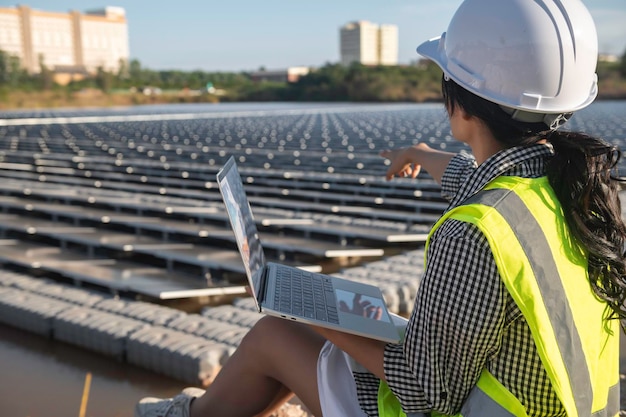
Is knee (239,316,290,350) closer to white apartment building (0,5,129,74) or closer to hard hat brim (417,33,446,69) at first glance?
hard hat brim (417,33,446,69)

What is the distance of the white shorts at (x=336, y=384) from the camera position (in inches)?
66.8

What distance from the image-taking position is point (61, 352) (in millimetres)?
3947

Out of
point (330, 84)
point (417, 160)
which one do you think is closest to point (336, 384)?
point (417, 160)

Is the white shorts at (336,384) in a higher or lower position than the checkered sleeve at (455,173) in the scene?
lower

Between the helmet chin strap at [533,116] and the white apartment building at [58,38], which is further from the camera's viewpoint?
the white apartment building at [58,38]

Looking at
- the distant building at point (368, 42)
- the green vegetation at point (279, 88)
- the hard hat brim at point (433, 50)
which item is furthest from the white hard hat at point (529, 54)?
the distant building at point (368, 42)

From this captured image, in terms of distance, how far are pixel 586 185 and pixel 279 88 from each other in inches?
2595

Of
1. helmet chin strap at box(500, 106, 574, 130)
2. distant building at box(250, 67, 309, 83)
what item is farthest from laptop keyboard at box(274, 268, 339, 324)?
distant building at box(250, 67, 309, 83)

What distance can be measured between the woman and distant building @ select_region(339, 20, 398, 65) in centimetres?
13357

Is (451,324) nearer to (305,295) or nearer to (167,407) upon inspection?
(305,295)

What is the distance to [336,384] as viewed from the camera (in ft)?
5.73

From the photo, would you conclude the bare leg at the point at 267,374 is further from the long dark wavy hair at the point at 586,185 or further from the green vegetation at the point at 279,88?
the green vegetation at the point at 279,88

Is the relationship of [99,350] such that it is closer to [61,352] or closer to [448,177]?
[61,352]

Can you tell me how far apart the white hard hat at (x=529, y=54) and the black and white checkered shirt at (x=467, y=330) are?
0.12 m
